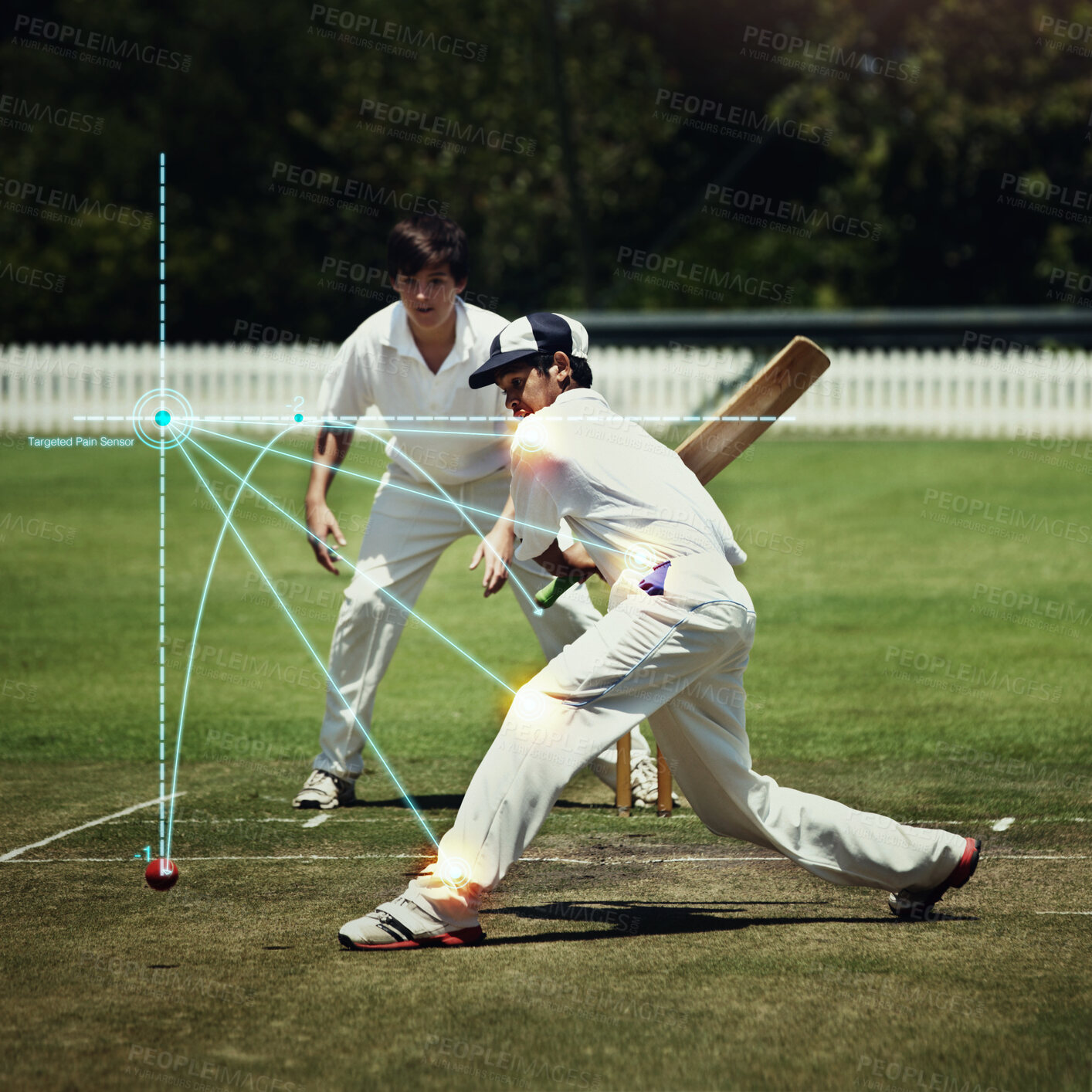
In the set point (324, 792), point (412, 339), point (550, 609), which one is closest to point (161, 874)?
point (324, 792)

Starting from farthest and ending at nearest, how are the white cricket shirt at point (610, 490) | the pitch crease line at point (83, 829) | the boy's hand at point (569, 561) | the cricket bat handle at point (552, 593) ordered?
the pitch crease line at point (83, 829) < the cricket bat handle at point (552, 593) < the boy's hand at point (569, 561) < the white cricket shirt at point (610, 490)

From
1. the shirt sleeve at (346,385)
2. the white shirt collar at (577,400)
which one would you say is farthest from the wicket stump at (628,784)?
the white shirt collar at (577,400)

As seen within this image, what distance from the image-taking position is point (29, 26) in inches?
1682

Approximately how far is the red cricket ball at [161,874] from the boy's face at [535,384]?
1.87 metres

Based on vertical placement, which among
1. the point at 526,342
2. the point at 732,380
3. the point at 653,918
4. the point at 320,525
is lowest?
the point at 653,918

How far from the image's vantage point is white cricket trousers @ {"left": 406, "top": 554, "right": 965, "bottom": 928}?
4.43 metres

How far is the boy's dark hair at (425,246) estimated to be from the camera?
254 inches

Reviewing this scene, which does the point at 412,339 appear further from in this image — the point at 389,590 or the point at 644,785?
the point at 644,785

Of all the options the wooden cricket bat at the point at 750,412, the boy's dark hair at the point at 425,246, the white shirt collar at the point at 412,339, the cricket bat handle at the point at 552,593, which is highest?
the boy's dark hair at the point at 425,246

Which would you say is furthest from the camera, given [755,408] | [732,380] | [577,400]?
[732,380]

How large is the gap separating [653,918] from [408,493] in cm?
263

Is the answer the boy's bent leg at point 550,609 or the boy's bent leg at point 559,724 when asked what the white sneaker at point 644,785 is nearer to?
the boy's bent leg at point 550,609

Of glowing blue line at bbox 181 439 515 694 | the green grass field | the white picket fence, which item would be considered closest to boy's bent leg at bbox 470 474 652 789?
the green grass field

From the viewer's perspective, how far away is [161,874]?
4863 mm
